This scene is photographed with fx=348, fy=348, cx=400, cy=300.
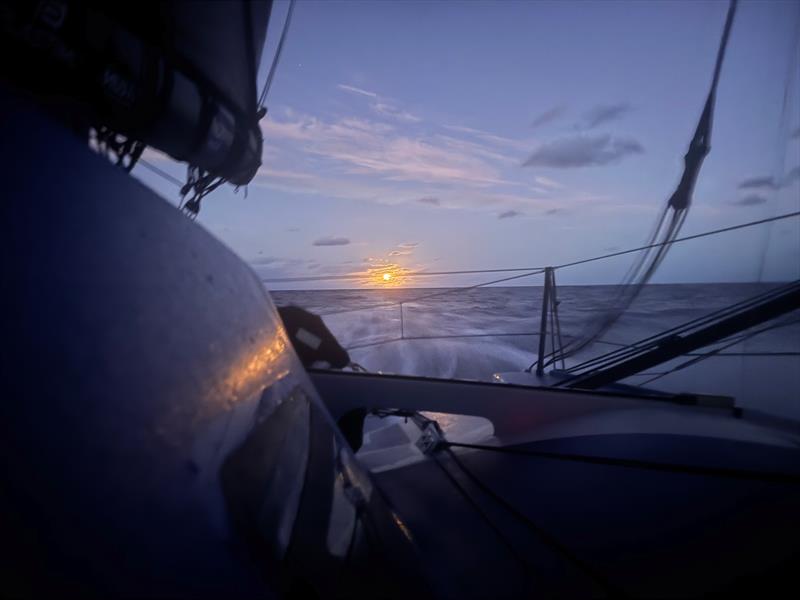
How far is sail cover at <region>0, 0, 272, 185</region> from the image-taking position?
0.93 metres

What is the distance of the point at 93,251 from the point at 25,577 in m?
0.44

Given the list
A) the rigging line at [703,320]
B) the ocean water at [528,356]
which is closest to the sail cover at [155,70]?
the ocean water at [528,356]

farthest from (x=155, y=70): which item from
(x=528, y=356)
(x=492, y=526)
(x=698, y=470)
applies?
(x=528, y=356)

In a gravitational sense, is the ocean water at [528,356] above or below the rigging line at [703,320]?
below

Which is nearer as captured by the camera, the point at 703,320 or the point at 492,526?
the point at 492,526

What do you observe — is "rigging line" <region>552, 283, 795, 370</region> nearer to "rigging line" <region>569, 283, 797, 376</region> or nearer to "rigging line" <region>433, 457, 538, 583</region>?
"rigging line" <region>569, 283, 797, 376</region>

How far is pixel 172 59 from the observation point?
151 cm

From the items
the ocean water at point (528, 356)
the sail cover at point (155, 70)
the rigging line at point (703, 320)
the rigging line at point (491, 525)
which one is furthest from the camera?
the ocean water at point (528, 356)

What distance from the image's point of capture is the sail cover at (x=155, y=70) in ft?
3.06

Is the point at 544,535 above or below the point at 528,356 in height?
above

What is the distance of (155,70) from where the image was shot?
1375mm

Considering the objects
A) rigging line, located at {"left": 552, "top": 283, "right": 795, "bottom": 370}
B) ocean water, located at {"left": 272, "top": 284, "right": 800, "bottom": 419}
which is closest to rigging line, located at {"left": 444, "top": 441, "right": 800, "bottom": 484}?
rigging line, located at {"left": 552, "top": 283, "right": 795, "bottom": 370}

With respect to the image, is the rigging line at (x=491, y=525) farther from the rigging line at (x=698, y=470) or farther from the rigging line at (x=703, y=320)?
the rigging line at (x=703, y=320)

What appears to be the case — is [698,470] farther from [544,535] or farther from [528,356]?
[528,356]
